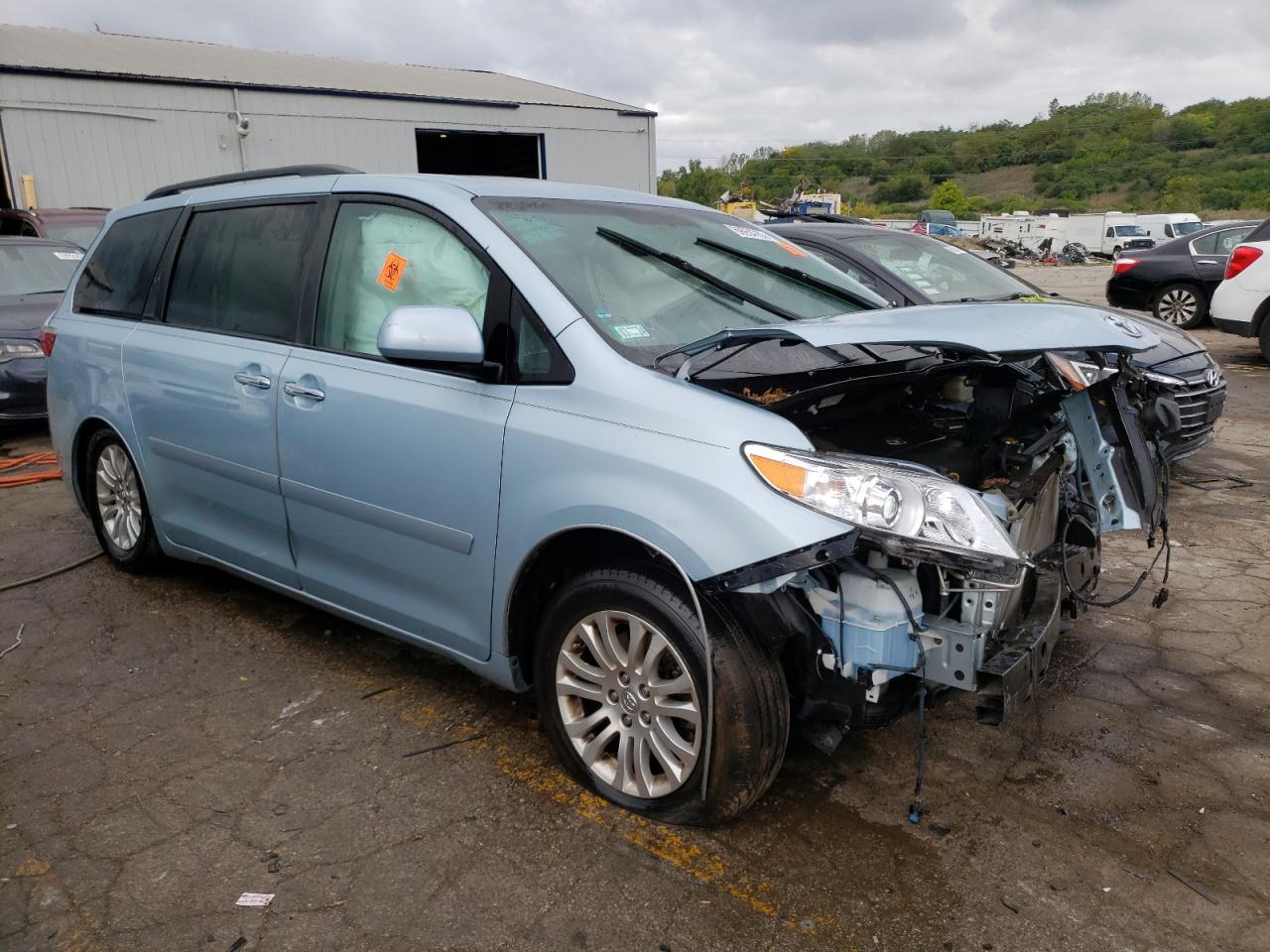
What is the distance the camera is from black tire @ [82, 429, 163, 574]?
4305 mm

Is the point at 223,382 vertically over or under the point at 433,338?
under

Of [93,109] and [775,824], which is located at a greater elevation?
[93,109]

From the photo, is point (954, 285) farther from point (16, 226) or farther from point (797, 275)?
point (16, 226)

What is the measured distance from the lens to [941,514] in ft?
7.56

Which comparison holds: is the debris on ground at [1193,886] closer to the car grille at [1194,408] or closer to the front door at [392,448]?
the front door at [392,448]

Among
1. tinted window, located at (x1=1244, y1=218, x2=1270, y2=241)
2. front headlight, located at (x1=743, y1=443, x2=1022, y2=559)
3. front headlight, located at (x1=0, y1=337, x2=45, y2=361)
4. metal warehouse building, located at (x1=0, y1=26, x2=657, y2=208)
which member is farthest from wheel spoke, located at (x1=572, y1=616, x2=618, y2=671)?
metal warehouse building, located at (x1=0, y1=26, x2=657, y2=208)

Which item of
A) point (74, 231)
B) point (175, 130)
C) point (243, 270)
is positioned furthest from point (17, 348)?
point (175, 130)

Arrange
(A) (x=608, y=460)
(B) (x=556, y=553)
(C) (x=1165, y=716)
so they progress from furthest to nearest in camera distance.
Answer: (C) (x=1165, y=716)
(B) (x=556, y=553)
(A) (x=608, y=460)

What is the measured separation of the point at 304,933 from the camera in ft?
7.34

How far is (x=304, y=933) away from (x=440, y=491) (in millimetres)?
1219

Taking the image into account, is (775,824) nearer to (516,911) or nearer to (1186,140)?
(516,911)

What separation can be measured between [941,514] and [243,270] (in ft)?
9.23

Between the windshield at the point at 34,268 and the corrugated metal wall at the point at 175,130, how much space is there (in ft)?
27.7

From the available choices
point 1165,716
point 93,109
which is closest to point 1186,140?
point 93,109
